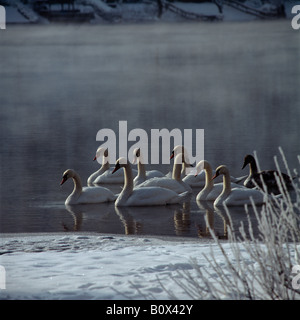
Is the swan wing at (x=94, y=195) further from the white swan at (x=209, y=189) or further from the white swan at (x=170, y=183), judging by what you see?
the white swan at (x=209, y=189)

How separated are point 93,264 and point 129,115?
16739mm

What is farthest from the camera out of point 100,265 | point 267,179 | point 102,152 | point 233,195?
point 102,152

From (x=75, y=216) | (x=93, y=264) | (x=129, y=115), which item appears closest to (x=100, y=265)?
(x=93, y=264)

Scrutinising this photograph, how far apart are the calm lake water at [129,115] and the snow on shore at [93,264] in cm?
82

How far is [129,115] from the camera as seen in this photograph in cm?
2361

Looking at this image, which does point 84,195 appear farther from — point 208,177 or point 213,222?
point 213,222

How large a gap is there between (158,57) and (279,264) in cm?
5279

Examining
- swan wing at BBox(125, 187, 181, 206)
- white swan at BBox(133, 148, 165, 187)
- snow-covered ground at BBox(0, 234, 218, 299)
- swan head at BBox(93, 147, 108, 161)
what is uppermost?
swan head at BBox(93, 147, 108, 161)

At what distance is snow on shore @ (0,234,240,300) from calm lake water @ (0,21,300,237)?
32.2 inches

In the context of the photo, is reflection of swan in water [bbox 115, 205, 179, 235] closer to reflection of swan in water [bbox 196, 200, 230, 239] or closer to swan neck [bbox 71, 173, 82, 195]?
reflection of swan in water [bbox 196, 200, 230, 239]

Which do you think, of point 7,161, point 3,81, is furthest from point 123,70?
point 7,161

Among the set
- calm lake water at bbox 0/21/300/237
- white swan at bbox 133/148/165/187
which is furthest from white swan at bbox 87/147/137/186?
white swan at bbox 133/148/165/187

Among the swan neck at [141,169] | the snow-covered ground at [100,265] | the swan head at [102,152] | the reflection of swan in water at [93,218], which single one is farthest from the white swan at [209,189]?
the snow-covered ground at [100,265]

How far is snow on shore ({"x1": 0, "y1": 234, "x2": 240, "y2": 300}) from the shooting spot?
19.8ft
